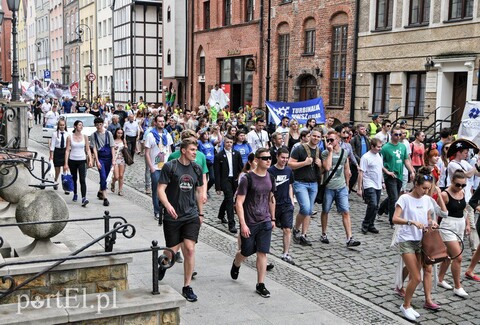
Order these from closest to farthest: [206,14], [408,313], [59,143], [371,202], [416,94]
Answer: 1. [408,313]
2. [371,202]
3. [59,143]
4. [416,94]
5. [206,14]

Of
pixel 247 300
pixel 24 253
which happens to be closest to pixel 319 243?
pixel 247 300

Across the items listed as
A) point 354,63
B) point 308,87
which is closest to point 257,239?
point 354,63

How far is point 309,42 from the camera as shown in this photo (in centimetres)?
2819

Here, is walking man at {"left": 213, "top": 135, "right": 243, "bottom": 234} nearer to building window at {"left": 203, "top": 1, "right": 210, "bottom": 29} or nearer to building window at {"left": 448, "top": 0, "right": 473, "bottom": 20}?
building window at {"left": 448, "top": 0, "right": 473, "bottom": 20}

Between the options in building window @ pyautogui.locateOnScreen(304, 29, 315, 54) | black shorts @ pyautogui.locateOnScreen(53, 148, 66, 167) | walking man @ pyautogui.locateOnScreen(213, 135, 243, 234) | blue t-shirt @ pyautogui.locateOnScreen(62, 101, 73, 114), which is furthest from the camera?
blue t-shirt @ pyautogui.locateOnScreen(62, 101, 73, 114)

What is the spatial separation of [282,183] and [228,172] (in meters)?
2.47

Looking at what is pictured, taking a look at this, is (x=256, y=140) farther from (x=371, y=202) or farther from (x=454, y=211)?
(x=454, y=211)

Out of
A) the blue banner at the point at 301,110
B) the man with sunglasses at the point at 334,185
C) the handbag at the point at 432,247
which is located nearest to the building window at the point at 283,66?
the blue banner at the point at 301,110

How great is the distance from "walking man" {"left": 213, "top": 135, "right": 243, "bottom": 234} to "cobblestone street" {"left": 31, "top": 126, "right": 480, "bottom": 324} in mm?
460

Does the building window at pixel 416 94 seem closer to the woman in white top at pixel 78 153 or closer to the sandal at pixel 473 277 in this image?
the woman in white top at pixel 78 153

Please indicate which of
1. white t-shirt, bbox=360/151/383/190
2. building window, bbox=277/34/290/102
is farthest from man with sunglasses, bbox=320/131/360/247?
building window, bbox=277/34/290/102

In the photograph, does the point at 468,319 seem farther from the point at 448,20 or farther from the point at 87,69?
the point at 87,69

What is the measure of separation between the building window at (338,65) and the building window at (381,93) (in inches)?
70.4

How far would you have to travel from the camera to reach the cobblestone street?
22.1 ft
